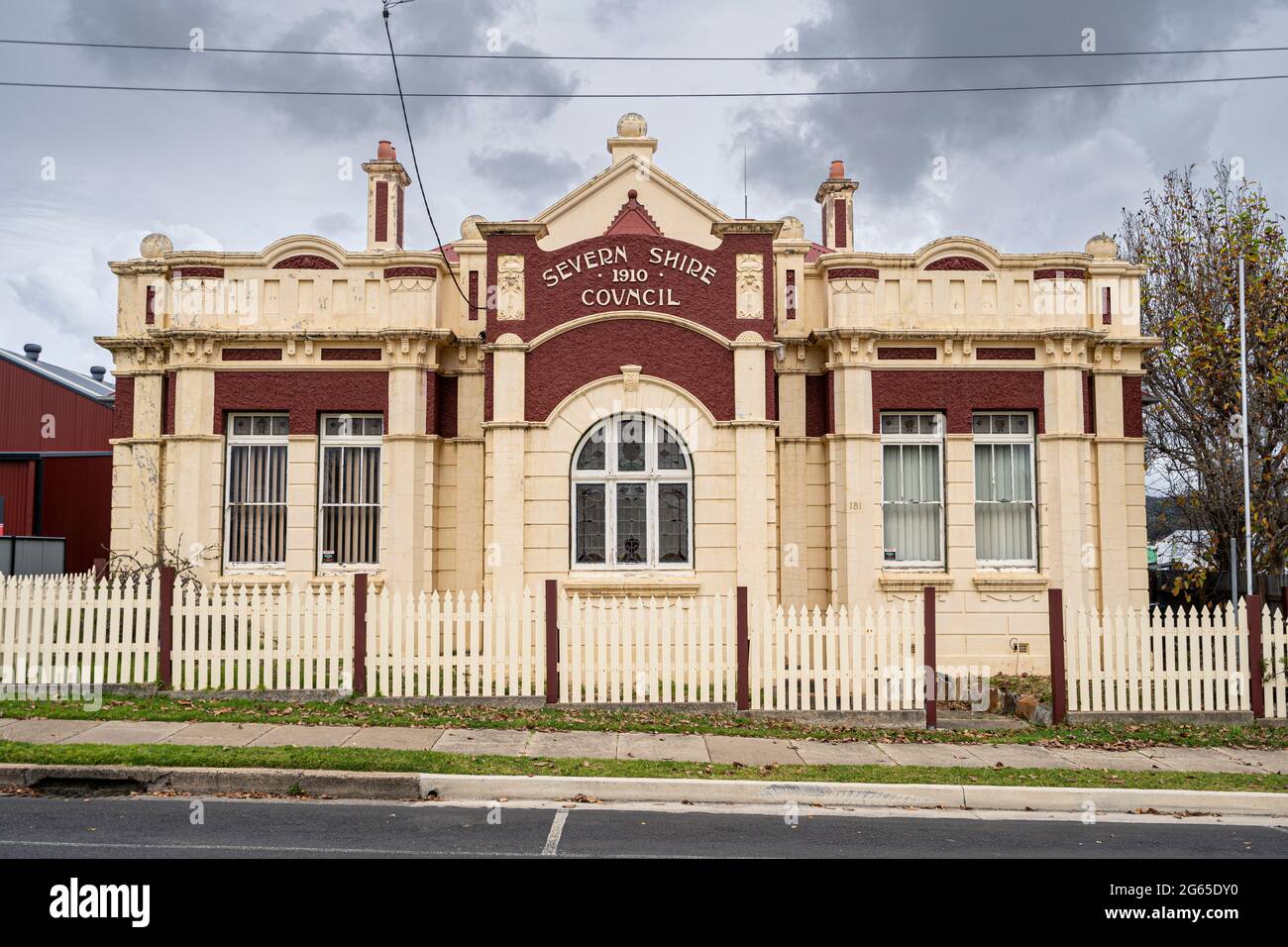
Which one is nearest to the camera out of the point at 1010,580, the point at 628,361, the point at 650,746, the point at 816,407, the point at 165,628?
the point at 650,746

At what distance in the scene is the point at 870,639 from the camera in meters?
12.5

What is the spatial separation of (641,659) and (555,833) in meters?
4.84

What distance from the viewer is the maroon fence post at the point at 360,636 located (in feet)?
41.7

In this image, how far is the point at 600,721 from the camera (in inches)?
480

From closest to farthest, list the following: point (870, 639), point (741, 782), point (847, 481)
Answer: point (741, 782)
point (870, 639)
point (847, 481)

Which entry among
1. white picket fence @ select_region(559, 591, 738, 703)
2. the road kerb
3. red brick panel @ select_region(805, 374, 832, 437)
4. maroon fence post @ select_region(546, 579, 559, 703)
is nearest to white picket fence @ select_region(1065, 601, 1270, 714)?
the road kerb

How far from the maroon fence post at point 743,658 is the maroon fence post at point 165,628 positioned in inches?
265

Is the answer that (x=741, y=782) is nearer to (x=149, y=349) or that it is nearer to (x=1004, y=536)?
(x=1004, y=536)

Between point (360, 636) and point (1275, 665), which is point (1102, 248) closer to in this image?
point (1275, 665)

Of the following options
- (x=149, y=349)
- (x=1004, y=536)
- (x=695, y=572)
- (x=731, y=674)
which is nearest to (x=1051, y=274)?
(x=1004, y=536)

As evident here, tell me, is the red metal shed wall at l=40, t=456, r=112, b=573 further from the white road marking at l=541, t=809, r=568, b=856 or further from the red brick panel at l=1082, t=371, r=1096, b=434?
the red brick panel at l=1082, t=371, r=1096, b=434

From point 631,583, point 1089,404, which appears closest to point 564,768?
point 631,583

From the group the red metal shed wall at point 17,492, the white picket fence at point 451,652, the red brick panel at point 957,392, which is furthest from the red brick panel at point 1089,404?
the red metal shed wall at point 17,492

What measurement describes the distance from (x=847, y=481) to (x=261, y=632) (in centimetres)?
850
